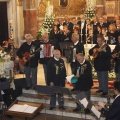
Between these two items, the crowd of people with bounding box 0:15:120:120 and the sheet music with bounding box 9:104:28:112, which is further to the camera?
the crowd of people with bounding box 0:15:120:120

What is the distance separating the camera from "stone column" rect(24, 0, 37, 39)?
18703mm

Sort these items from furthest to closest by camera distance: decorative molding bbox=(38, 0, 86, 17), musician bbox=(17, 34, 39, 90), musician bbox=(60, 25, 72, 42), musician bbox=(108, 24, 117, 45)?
decorative molding bbox=(38, 0, 86, 17) < musician bbox=(60, 25, 72, 42) < musician bbox=(108, 24, 117, 45) < musician bbox=(17, 34, 39, 90)

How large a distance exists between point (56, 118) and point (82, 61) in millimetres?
1873

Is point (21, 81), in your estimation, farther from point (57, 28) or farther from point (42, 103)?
point (57, 28)

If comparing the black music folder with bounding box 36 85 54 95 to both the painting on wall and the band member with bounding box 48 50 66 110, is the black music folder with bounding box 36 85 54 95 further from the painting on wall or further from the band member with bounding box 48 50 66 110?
the painting on wall

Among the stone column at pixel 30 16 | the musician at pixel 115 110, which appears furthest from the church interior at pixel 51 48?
the musician at pixel 115 110

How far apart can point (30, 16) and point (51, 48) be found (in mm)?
8939

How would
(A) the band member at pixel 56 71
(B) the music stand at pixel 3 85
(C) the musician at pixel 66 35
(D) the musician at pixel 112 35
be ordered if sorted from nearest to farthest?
(A) the band member at pixel 56 71
(B) the music stand at pixel 3 85
(D) the musician at pixel 112 35
(C) the musician at pixel 66 35

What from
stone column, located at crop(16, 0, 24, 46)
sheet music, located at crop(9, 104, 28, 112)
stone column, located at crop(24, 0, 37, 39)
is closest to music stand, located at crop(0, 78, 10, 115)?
sheet music, located at crop(9, 104, 28, 112)

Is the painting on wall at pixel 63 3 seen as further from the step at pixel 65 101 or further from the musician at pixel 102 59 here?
the musician at pixel 102 59

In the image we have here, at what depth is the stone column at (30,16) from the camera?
61.4 ft

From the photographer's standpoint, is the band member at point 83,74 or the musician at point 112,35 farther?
the musician at point 112,35

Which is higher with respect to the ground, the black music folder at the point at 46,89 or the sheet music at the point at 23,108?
the black music folder at the point at 46,89

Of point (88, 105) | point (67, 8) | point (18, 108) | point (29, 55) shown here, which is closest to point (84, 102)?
point (88, 105)
